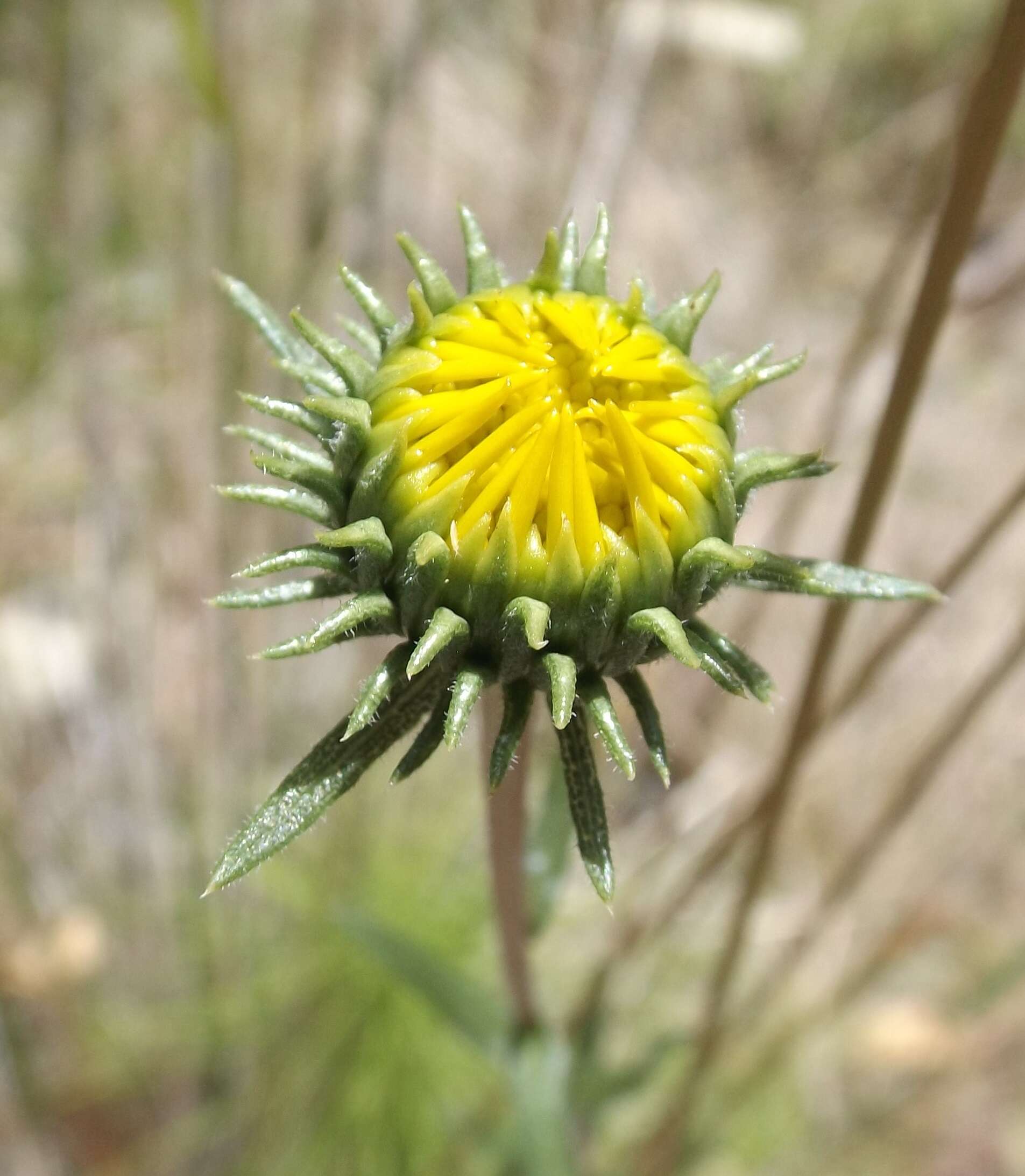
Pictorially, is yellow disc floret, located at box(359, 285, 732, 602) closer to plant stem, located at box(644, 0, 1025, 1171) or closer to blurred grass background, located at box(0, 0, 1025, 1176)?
plant stem, located at box(644, 0, 1025, 1171)

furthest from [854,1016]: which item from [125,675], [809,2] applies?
[809,2]

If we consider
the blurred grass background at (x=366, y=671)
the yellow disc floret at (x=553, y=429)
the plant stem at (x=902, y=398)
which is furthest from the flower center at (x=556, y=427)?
the blurred grass background at (x=366, y=671)

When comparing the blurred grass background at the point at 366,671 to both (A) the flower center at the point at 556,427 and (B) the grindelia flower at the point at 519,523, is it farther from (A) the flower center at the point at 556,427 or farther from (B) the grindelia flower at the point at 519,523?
(A) the flower center at the point at 556,427

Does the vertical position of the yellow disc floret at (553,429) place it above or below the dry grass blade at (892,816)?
above

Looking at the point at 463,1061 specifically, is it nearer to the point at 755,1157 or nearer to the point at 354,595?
the point at 755,1157

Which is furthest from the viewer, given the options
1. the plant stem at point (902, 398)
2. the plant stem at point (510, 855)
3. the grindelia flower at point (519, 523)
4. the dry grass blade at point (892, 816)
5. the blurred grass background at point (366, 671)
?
the blurred grass background at point (366, 671)
